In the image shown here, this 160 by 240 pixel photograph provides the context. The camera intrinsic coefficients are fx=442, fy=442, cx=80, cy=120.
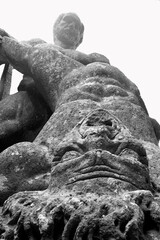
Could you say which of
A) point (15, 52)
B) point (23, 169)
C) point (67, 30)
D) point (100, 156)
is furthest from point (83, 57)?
point (100, 156)

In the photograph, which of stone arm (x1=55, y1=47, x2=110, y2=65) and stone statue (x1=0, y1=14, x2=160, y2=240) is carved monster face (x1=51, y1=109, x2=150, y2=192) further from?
stone arm (x1=55, y1=47, x2=110, y2=65)

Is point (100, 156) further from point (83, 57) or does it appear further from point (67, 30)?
point (67, 30)

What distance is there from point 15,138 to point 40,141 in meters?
1.08

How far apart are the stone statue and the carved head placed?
8.22 ft

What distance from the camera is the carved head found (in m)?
5.59

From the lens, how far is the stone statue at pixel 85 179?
1667 millimetres

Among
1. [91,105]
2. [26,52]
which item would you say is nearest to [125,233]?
[91,105]

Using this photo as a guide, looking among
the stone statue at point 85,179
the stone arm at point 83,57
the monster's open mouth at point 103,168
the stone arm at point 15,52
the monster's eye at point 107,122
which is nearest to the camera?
the stone statue at point 85,179

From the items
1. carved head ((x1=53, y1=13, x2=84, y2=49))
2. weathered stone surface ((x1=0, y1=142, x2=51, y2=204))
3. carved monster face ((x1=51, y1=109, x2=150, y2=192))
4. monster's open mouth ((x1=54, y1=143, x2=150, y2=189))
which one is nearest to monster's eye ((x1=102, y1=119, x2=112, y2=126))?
carved monster face ((x1=51, y1=109, x2=150, y2=192))

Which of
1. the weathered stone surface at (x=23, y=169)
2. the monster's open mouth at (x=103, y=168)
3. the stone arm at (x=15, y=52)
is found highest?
the monster's open mouth at (x=103, y=168)

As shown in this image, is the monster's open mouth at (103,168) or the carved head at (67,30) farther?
the carved head at (67,30)

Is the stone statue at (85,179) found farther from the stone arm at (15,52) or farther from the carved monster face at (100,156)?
the stone arm at (15,52)

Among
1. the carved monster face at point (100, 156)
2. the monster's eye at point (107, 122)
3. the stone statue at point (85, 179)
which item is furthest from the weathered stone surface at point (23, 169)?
the monster's eye at point (107, 122)

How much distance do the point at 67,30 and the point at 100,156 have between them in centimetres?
389
